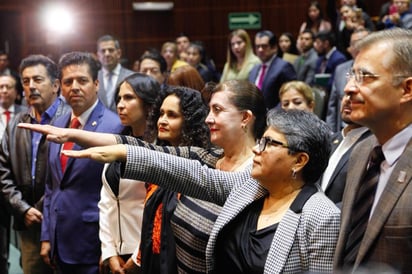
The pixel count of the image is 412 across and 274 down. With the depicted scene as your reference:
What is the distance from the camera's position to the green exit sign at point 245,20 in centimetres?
989

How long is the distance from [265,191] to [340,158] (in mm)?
744

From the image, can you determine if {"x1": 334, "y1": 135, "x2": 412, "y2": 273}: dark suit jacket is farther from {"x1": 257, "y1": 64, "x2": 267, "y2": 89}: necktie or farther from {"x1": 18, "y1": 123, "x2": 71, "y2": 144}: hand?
{"x1": 257, "y1": 64, "x2": 267, "y2": 89}: necktie

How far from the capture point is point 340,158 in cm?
312

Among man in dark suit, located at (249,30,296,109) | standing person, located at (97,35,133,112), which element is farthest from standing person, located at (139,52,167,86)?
man in dark suit, located at (249,30,296,109)

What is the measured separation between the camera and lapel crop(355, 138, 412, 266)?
6.14 ft

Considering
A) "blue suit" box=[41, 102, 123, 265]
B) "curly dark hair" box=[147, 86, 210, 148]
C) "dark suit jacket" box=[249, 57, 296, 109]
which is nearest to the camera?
"curly dark hair" box=[147, 86, 210, 148]

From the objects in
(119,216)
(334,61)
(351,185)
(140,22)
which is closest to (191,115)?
(119,216)

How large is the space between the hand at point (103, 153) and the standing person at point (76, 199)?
139 cm

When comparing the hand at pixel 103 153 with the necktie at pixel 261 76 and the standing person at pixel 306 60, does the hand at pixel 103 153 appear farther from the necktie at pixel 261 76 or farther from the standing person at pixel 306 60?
the standing person at pixel 306 60

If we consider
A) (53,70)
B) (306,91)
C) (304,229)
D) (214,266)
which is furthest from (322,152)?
(53,70)

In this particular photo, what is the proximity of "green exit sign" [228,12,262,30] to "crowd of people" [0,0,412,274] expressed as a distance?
5752 millimetres

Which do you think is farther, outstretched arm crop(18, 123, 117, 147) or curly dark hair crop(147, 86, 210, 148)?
curly dark hair crop(147, 86, 210, 148)

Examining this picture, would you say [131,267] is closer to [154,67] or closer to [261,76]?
[154,67]

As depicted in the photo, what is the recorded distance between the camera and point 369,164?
2.09m
